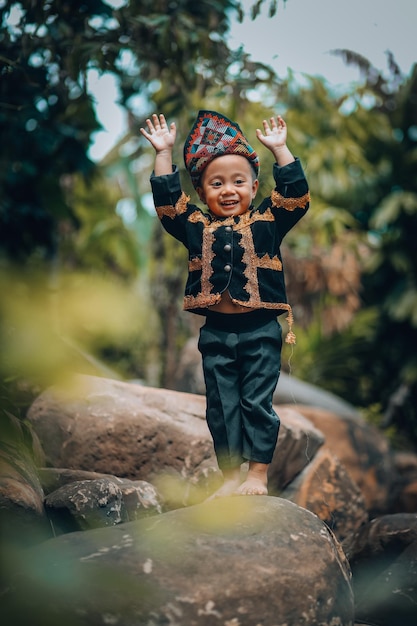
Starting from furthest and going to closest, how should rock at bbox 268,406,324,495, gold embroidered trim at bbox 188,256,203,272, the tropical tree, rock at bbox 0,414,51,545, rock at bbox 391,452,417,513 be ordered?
the tropical tree
rock at bbox 391,452,417,513
rock at bbox 268,406,324,495
gold embroidered trim at bbox 188,256,203,272
rock at bbox 0,414,51,545

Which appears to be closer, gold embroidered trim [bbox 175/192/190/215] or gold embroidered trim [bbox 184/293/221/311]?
gold embroidered trim [bbox 184/293/221/311]

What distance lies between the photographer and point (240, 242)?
3303 mm

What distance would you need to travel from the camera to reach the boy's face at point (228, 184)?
3309 millimetres

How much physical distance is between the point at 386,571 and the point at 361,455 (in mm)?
2785

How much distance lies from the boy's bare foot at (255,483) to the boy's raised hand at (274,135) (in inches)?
54.5

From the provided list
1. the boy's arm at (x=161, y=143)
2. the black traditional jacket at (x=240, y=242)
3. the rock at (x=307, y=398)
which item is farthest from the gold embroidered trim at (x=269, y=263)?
the rock at (x=307, y=398)

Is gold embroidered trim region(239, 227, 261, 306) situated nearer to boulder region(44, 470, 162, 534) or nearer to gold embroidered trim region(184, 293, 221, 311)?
gold embroidered trim region(184, 293, 221, 311)

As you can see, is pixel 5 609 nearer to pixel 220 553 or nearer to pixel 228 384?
pixel 220 553

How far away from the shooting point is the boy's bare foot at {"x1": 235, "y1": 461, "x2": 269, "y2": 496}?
316 cm

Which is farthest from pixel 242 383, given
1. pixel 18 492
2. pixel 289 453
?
pixel 289 453

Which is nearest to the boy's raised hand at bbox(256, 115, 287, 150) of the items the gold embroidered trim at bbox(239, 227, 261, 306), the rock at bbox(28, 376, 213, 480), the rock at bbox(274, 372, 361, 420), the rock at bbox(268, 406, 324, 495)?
the gold embroidered trim at bbox(239, 227, 261, 306)

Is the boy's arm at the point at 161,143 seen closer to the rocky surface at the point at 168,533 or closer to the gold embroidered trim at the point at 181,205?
the gold embroidered trim at the point at 181,205

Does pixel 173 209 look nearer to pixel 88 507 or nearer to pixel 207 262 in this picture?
pixel 207 262

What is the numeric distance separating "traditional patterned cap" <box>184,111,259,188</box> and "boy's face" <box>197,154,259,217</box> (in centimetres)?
3
